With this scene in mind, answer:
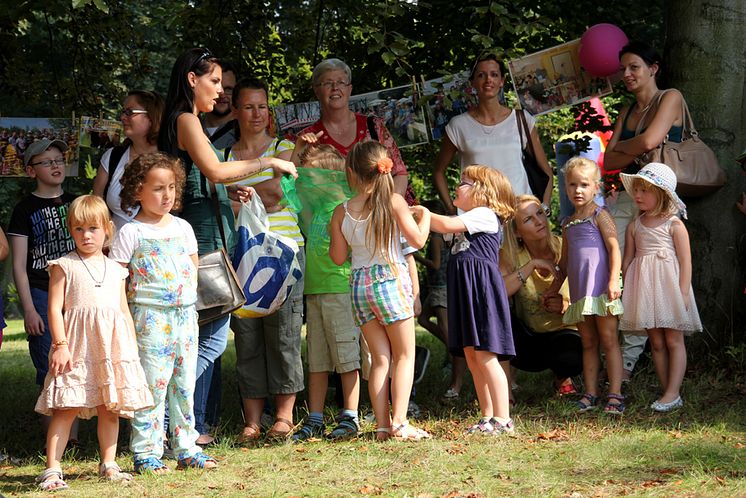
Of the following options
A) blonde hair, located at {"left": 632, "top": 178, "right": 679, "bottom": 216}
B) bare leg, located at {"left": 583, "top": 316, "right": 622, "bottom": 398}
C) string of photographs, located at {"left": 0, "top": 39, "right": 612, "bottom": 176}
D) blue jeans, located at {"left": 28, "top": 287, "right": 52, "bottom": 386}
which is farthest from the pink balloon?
blue jeans, located at {"left": 28, "top": 287, "right": 52, "bottom": 386}

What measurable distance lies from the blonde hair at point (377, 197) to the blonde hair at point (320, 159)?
0.52 metres

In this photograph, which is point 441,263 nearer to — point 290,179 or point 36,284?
point 290,179

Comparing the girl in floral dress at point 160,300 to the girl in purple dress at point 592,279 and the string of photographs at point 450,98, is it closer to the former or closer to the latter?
the string of photographs at point 450,98

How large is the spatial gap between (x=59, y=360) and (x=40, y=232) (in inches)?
67.7

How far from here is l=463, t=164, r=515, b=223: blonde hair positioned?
604cm

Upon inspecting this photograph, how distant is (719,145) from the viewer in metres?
7.21

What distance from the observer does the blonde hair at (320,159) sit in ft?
20.6

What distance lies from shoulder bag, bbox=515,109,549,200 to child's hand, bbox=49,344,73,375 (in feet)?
11.4

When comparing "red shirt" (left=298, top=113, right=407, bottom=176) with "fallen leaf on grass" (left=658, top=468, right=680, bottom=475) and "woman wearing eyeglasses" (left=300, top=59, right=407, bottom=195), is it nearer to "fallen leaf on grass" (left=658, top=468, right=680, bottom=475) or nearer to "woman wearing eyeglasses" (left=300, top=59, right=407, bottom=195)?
"woman wearing eyeglasses" (left=300, top=59, right=407, bottom=195)

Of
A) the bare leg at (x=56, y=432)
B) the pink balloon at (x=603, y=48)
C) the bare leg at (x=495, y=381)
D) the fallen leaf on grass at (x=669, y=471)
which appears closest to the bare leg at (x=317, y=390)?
the bare leg at (x=495, y=381)

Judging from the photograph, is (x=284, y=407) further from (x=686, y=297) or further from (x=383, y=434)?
(x=686, y=297)

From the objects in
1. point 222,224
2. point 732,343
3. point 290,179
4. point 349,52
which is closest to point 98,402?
point 222,224

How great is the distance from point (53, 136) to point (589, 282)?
13.5 ft

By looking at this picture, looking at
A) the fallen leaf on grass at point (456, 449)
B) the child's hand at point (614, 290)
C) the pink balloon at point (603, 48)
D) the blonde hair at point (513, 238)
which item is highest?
the pink balloon at point (603, 48)
